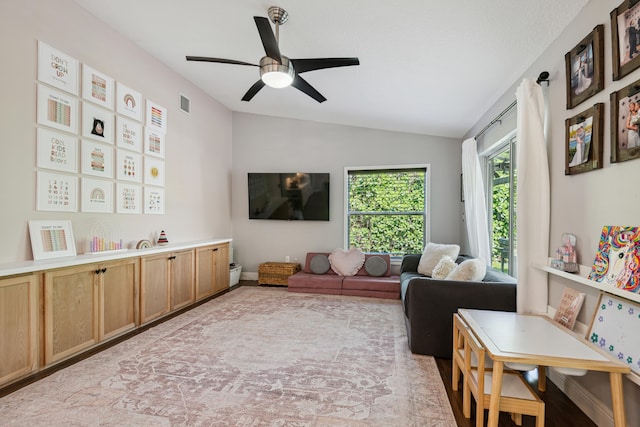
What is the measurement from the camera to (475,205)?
3.96m

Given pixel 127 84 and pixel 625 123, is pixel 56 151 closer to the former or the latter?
pixel 127 84

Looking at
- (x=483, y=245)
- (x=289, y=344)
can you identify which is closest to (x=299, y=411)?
(x=289, y=344)

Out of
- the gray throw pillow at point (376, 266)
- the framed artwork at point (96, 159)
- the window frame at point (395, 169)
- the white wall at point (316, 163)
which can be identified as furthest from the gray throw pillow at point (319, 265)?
the framed artwork at point (96, 159)

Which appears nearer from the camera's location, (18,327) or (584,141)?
(584,141)

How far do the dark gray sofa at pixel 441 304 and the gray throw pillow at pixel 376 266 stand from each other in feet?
7.52

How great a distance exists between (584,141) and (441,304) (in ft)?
5.20

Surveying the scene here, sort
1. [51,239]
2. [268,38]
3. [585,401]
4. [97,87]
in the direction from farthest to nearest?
[97,87]
[51,239]
[268,38]
[585,401]

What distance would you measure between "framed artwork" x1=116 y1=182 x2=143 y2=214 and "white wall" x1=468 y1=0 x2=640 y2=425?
427cm

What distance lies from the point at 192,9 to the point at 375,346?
3.65 meters

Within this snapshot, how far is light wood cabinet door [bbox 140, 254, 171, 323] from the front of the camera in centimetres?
343

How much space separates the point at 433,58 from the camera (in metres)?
2.84

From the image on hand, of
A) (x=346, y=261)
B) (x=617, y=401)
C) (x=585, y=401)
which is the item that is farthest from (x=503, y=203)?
(x=617, y=401)

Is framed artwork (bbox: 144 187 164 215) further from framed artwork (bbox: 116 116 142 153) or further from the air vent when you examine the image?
the air vent

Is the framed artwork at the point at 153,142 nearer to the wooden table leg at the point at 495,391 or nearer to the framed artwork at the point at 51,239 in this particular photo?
the framed artwork at the point at 51,239
